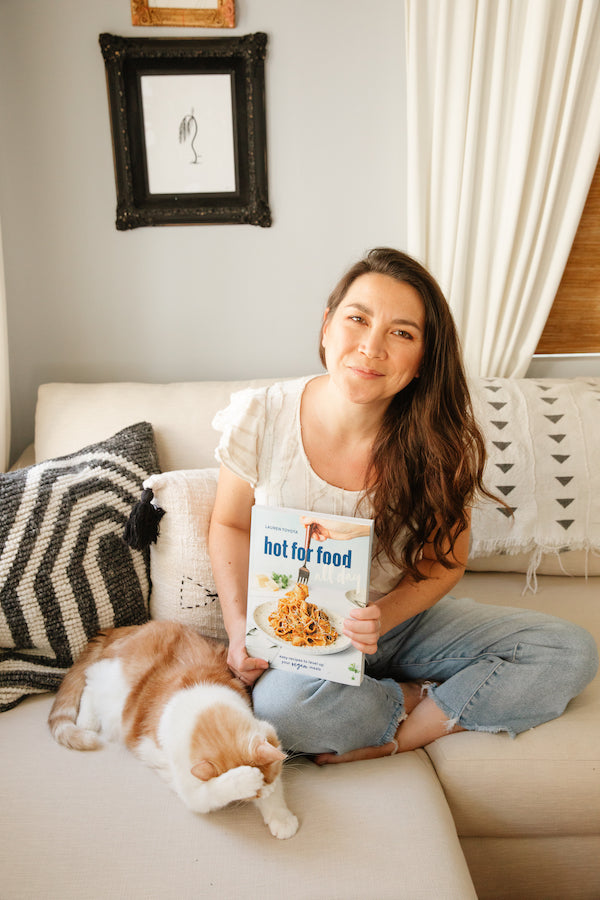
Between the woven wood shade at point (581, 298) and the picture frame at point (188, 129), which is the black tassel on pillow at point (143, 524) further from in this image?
the woven wood shade at point (581, 298)

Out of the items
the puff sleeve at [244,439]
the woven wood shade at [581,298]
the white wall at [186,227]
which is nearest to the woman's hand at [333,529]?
the puff sleeve at [244,439]

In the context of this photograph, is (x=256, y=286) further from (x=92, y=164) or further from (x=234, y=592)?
(x=234, y=592)

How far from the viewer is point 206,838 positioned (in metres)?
0.92

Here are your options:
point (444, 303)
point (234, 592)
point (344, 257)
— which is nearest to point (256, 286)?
point (344, 257)

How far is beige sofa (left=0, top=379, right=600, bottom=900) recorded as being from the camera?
2.86 feet

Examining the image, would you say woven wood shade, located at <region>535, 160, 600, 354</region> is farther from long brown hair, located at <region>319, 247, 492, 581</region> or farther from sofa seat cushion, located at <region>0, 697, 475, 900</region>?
sofa seat cushion, located at <region>0, 697, 475, 900</region>

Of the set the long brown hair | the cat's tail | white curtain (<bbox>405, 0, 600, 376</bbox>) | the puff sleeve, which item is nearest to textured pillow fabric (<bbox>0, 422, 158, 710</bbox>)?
the cat's tail

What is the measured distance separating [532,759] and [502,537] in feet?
1.98

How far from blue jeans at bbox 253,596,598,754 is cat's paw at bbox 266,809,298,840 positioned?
0.16 m

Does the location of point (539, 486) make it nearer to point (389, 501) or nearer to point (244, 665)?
point (389, 501)

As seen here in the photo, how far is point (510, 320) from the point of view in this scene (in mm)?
1916

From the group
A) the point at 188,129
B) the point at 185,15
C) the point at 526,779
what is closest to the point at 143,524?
the point at 526,779

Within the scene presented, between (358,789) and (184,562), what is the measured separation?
561mm


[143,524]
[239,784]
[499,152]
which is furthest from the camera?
[499,152]
